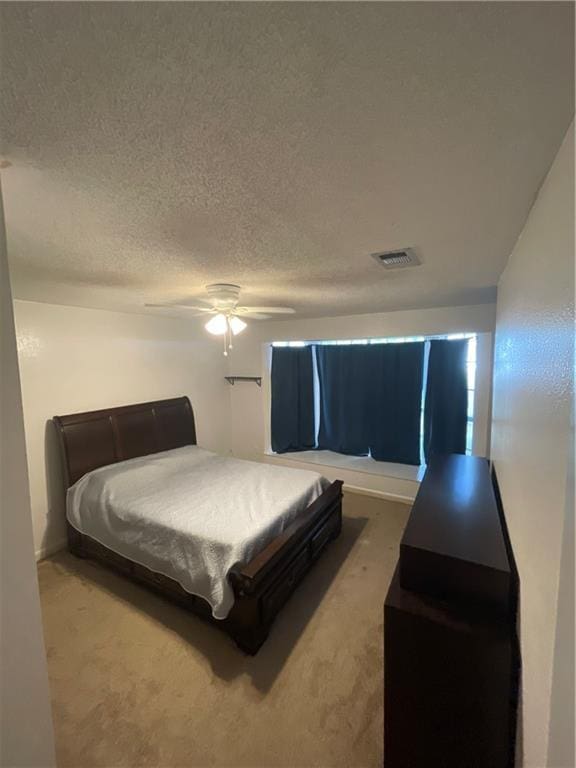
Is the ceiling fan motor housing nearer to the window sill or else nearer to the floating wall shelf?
the floating wall shelf

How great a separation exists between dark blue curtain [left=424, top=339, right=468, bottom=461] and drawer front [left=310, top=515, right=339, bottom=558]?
4.22 ft

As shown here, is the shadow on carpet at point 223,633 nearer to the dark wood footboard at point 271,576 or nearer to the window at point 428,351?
the dark wood footboard at point 271,576

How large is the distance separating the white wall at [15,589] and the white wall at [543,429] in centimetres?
116

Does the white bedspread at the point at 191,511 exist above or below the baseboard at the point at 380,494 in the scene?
above

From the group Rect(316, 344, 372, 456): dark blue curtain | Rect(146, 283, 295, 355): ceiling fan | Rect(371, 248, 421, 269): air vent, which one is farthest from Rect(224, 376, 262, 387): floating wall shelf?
Rect(371, 248, 421, 269): air vent

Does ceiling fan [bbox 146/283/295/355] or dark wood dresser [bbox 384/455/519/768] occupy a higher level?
ceiling fan [bbox 146/283/295/355]

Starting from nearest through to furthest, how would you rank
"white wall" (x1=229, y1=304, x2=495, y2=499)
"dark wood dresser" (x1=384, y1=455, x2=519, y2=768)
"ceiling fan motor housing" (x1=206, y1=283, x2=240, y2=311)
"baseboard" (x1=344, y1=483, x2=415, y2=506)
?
1. "dark wood dresser" (x1=384, y1=455, x2=519, y2=768)
2. "ceiling fan motor housing" (x1=206, y1=283, x2=240, y2=311)
3. "white wall" (x1=229, y1=304, x2=495, y2=499)
4. "baseboard" (x1=344, y1=483, x2=415, y2=506)

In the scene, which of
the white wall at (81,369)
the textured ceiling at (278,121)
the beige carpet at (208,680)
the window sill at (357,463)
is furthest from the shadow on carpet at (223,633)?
the textured ceiling at (278,121)

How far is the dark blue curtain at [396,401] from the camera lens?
3.67 m

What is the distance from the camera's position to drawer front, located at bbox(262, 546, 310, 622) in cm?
192

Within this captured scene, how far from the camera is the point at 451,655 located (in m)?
1.07

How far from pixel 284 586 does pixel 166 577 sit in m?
0.82

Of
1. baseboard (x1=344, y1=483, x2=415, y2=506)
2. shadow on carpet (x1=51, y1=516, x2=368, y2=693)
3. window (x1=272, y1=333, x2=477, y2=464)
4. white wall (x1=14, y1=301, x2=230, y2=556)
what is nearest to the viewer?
shadow on carpet (x1=51, y1=516, x2=368, y2=693)

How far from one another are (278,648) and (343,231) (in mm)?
2320
